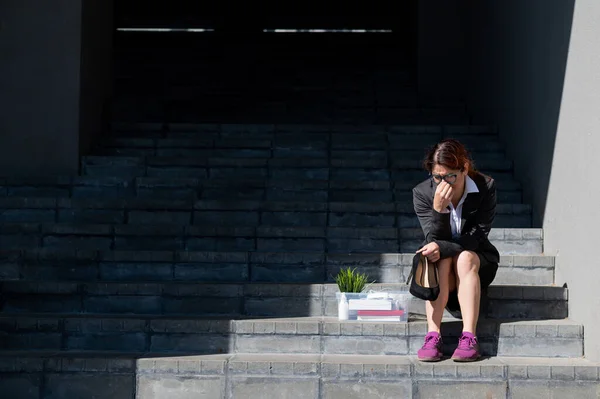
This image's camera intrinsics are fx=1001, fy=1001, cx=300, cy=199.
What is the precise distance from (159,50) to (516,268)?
5744 mm

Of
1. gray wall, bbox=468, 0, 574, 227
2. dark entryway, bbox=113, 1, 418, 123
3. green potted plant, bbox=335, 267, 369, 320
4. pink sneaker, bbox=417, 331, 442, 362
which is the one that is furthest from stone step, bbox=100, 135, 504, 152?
pink sneaker, bbox=417, 331, 442, 362

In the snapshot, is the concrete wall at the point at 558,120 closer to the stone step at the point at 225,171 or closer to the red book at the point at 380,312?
the stone step at the point at 225,171

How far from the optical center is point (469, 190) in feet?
16.2

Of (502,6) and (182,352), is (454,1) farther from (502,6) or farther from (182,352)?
(182,352)

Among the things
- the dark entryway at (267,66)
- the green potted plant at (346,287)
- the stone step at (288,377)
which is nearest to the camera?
the stone step at (288,377)

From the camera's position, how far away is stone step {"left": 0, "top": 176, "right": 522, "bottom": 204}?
6.68 meters

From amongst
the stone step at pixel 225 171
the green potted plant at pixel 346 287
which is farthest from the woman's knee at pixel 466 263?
the stone step at pixel 225 171

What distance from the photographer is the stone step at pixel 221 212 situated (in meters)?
6.29

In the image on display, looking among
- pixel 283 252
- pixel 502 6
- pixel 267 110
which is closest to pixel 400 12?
pixel 267 110

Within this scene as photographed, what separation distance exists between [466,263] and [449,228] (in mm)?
207

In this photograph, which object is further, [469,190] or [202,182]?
[202,182]

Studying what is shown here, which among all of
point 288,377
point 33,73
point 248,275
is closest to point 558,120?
point 248,275

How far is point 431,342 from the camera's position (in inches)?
187

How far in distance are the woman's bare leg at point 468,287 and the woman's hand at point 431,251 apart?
0.11 meters
